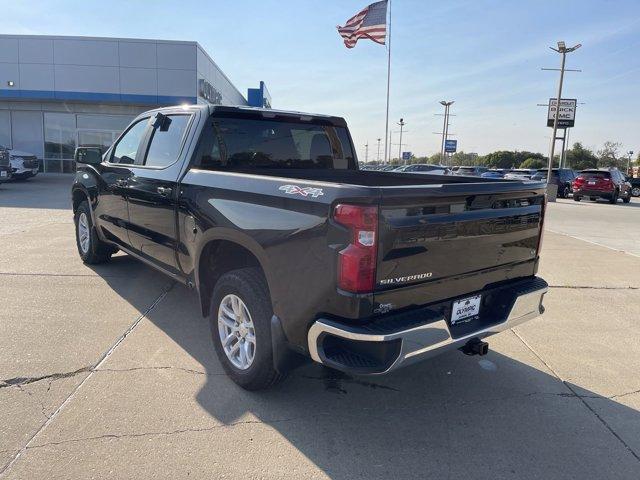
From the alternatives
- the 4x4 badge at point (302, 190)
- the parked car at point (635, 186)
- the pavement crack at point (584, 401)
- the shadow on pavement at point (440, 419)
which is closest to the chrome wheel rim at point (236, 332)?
the shadow on pavement at point (440, 419)

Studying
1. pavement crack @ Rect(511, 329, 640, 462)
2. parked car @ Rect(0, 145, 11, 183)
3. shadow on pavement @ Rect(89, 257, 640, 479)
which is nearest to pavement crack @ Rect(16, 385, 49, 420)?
shadow on pavement @ Rect(89, 257, 640, 479)

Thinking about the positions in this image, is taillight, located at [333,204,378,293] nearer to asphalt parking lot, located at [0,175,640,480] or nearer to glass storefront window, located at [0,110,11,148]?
asphalt parking lot, located at [0,175,640,480]

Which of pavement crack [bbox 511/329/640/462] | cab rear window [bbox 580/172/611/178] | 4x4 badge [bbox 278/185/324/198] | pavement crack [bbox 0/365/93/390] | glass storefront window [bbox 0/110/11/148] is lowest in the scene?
pavement crack [bbox 0/365/93/390]

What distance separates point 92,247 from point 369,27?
19844 mm

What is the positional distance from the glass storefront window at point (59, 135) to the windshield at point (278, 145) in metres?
26.7

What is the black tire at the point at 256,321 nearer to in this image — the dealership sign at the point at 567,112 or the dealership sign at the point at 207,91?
the dealership sign at the point at 207,91

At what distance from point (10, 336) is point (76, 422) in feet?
5.75

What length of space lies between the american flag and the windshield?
19.1 meters

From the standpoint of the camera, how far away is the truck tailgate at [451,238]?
2.64m

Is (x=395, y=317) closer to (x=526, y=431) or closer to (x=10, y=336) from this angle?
(x=526, y=431)

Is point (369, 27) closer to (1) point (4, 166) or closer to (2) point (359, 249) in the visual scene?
(1) point (4, 166)

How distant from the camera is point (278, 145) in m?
4.75

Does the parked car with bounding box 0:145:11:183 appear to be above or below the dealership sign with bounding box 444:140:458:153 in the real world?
below

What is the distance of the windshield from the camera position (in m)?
4.34
